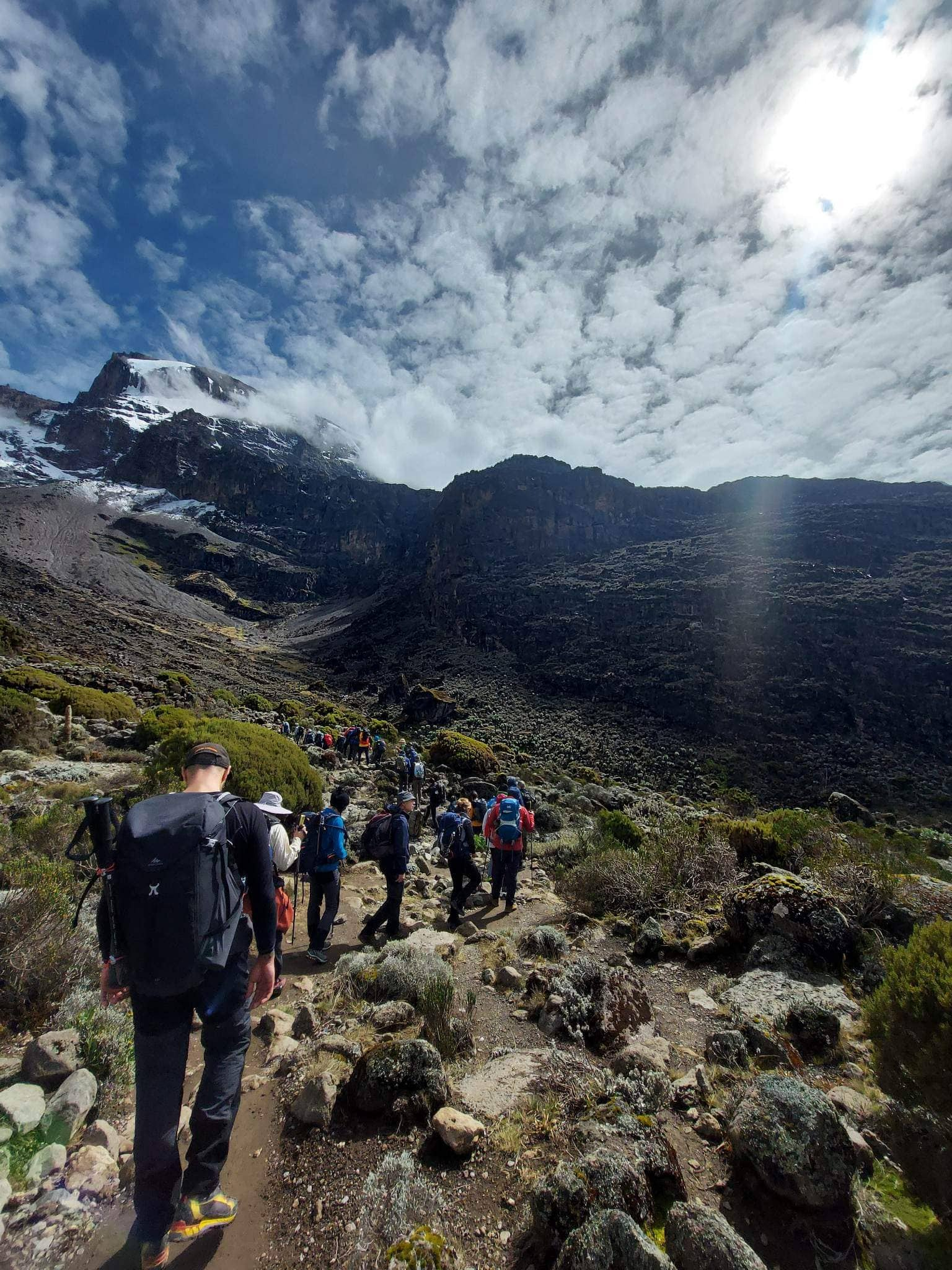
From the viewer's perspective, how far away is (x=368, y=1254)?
81.2 inches

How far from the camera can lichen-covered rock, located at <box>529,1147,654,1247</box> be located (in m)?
2.06

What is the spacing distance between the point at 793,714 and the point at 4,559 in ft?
295

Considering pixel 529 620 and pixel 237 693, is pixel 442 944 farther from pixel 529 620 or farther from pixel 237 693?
pixel 529 620

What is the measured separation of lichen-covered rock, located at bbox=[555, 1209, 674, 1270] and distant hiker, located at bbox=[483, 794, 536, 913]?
5213mm

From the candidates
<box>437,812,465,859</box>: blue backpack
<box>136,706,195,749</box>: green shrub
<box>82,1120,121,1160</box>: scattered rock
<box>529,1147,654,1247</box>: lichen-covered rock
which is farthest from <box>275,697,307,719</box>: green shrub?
<box>529,1147,654,1247</box>: lichen-covered rock

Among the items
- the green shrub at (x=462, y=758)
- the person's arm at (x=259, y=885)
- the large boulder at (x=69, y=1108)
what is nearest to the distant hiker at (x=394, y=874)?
the large boulder at (x=69, y=1108)

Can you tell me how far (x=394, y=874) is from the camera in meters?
5.79

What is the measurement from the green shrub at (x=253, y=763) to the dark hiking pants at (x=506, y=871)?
443 cm

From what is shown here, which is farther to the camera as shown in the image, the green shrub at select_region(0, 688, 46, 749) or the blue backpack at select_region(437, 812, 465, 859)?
the green shrub at select_region(0, 688, 46, 749)

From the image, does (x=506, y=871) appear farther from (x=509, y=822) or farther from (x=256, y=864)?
(x=256, y=864)

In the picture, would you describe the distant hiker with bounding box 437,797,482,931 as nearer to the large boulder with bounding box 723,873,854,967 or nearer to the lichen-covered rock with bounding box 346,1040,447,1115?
the large boulder with bounding box 723,873,854,967

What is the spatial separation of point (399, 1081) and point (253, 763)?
311 inches

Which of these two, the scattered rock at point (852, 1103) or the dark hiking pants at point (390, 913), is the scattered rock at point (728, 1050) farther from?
the dark hiking pants at point (390, 913)

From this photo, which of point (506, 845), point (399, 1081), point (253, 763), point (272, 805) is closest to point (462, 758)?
point (253, 763)
